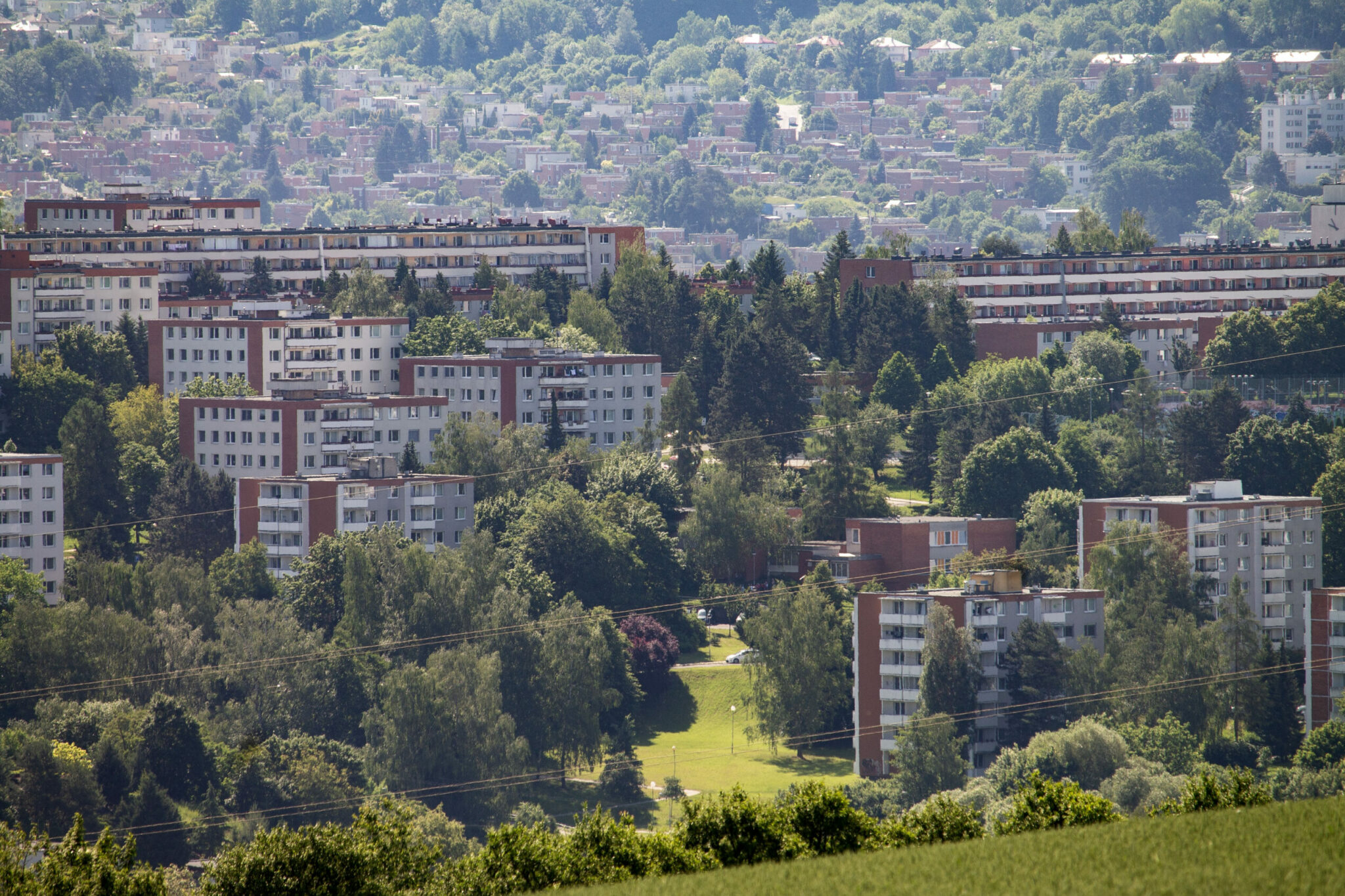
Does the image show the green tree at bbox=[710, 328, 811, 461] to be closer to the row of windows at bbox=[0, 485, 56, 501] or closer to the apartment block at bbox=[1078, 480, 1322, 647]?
the apartment block at bbox=[1078, 480, 1322, 647]

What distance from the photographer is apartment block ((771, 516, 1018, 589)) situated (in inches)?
3514

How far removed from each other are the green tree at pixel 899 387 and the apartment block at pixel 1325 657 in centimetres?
3322

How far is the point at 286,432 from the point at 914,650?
34.4m

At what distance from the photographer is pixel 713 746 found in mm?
81000

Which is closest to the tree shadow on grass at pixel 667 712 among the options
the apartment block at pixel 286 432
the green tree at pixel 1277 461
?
the apartment block at pixel 286 432

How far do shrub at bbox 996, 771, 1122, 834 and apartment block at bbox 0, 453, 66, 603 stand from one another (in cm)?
5634

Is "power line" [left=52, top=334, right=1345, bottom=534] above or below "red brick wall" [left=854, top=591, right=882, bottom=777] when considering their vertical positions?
above

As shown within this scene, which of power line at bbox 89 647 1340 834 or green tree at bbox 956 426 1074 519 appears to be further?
green tree at bbox 956 426 1074 519

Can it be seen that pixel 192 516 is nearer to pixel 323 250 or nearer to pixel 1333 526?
pixel 323 250

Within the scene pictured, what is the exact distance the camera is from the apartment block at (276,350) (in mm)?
111625

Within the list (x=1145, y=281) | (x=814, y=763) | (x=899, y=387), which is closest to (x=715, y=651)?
(x=814, y=763)

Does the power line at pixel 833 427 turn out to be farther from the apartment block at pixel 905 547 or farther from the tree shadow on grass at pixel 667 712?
the tree shadow on grass at pixel 667 712

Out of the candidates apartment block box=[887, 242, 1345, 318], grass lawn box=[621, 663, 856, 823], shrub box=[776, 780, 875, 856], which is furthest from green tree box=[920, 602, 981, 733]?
apartment block box=[887, 242, 1345, 318]

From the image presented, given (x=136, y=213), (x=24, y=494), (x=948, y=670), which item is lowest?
(x=948, y=670)
